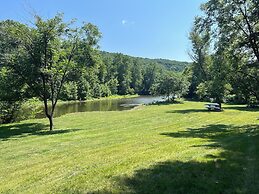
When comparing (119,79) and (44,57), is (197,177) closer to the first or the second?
(44,57)

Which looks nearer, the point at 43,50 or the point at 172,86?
the point at 43,50

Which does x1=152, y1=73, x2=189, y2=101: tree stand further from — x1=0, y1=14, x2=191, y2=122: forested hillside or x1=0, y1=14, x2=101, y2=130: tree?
x1=0, y1=14, x2=101, y2=130: tree

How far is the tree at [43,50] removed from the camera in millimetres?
21438

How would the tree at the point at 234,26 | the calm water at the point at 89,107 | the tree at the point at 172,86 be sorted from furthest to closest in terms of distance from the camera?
the tree at the point at 172,86
the calm water at the point at 89,107
the tree at the point at 234,26

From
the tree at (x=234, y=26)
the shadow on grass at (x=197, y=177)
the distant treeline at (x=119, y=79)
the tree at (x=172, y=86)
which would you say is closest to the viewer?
the shadow on grass at (x=197, y=177)

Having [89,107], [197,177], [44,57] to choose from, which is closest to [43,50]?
[44,57]

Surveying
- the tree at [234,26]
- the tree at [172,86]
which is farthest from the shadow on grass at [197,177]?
the tree at [172,86]

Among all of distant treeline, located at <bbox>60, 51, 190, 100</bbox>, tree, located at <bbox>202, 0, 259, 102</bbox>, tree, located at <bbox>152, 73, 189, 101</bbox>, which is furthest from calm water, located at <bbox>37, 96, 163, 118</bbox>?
tree, located at <bbox>202, 0, 259, 102</bbox>

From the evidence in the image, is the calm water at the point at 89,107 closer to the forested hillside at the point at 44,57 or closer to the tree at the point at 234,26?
the forested hillside at the point at 44,57

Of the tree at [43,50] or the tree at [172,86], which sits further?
the tree at [172,86]

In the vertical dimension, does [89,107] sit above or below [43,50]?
below

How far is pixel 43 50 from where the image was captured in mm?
21734

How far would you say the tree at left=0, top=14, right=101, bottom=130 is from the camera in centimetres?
2144

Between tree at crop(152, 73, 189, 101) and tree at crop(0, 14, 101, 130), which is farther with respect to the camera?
tree at crop(152, 73, 189, 101)
